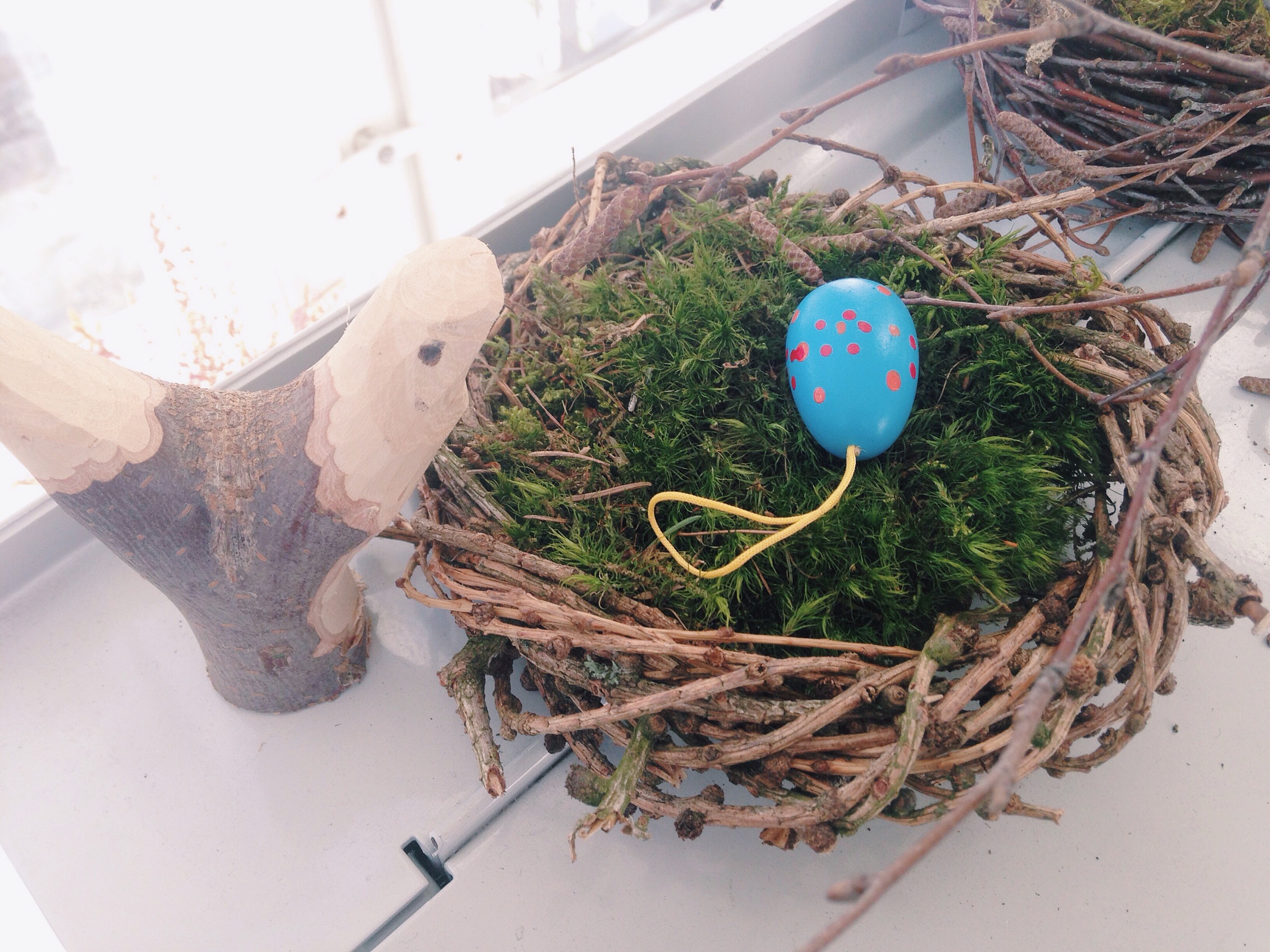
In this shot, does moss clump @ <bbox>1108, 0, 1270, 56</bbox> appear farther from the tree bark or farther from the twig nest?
the tree bark

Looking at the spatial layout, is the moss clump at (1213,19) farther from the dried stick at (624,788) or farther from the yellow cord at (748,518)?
the dried stick at (624,788)

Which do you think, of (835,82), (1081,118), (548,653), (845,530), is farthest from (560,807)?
(835,82)

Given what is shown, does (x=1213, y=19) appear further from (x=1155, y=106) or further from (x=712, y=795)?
(x=712, y=795)

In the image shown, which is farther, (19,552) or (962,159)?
(962,159)

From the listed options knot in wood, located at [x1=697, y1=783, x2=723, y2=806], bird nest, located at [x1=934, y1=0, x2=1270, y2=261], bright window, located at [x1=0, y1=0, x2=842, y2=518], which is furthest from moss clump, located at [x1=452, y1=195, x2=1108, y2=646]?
bright window, located at [x1=0, y1=0, x2=842, y2=518]

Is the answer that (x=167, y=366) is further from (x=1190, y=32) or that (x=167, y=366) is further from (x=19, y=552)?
(x=1190, y=32)

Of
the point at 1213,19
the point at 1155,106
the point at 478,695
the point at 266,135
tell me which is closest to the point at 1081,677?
the point at 478,695
